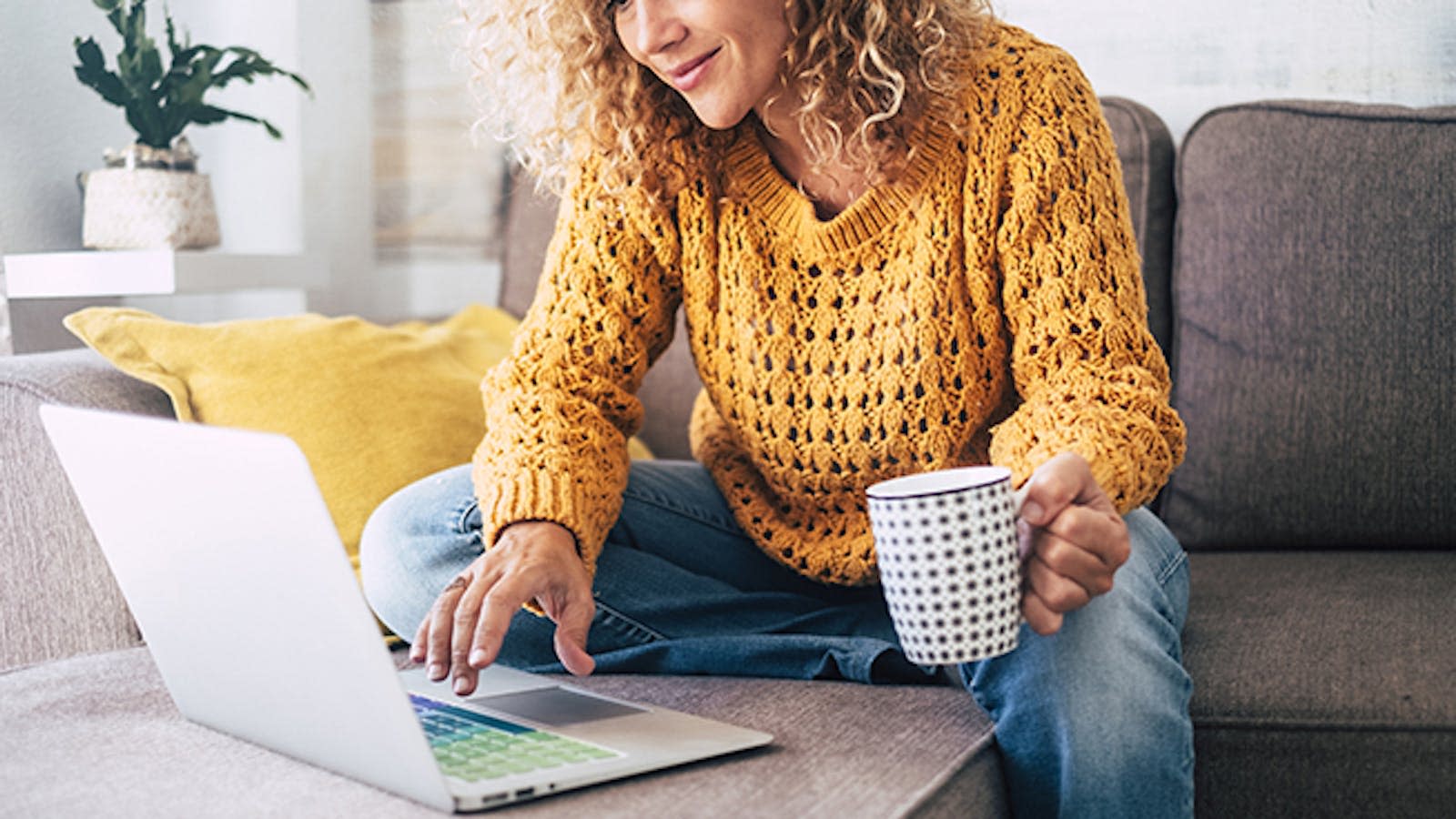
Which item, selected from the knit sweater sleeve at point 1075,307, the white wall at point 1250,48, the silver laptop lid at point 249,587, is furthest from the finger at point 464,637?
the white wall at point 1250,48

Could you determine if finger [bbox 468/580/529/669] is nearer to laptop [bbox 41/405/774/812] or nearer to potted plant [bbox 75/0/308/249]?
laptop [bbox 41/405/774/812]

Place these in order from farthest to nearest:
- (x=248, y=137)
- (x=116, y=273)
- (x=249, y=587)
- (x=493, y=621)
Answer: (x=248, y=137) < (x=116, y=273) < (x=493, y=621) < (x=249, y=587)

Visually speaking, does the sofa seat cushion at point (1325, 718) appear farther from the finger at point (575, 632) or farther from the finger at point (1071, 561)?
the finger at point (575, 632)

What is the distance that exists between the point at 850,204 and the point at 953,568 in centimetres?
50

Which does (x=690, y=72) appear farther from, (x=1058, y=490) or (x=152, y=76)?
(x=152, y=76)

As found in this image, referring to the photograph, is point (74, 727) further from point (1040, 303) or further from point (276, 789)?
point (1040, 303)

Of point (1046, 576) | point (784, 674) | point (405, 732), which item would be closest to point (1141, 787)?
point (1046, 576)

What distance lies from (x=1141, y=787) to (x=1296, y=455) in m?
0.66

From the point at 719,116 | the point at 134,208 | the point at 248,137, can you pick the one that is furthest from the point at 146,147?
the point at 719,116

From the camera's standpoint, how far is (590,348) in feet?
4.05

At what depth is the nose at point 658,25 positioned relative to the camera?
3.66 feet

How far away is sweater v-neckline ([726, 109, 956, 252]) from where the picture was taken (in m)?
1.14

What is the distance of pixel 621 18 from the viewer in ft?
3.81

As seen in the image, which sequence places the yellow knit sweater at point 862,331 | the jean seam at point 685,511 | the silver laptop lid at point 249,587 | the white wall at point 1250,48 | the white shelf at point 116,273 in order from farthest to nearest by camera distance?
the white wall at point 1250,48 < the white shelf at point 116,273 < the jean seam at point 685,511 < the yellow knit sweater at point 862,331 < the silver laptop lid at point 249,587
